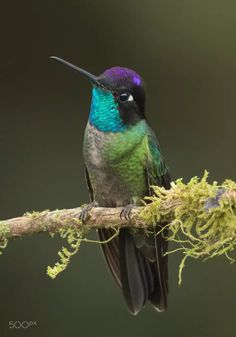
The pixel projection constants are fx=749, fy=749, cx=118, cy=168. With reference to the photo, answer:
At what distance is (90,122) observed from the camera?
136 inches

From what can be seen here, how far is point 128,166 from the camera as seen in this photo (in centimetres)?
330

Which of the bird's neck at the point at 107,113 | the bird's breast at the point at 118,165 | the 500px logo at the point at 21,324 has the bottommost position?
the 500px logo at the point at 21,324

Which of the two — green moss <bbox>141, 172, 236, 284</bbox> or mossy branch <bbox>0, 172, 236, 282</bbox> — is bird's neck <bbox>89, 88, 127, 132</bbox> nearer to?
mossy branch <bbox>0, 172, 236, 282</bbox>

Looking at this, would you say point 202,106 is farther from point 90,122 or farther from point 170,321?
point 90,122

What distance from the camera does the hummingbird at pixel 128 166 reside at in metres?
3.31

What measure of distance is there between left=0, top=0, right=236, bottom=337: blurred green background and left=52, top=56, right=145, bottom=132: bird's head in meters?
1.53

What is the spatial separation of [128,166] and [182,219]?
79 cm

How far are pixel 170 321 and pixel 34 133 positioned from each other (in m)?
1.52

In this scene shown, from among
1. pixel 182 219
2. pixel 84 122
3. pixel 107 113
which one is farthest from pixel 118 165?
pixel 84 122

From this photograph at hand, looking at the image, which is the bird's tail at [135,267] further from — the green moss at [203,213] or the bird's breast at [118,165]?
the green moss at [203,213]

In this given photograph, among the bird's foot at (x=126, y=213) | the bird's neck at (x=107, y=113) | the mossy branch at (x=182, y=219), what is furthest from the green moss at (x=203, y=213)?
the bird's neck at (x=107, y=113)

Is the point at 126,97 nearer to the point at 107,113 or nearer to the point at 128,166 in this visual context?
the point at 107,113

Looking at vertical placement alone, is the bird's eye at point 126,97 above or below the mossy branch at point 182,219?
above

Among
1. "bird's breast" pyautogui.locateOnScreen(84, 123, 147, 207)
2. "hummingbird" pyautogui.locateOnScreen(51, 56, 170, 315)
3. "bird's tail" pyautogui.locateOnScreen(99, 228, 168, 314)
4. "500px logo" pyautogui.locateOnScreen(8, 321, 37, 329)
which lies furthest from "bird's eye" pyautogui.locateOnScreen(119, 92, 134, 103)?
"500px logo" pyautogui.locateOnScreen(8, 321, 37, 329)
